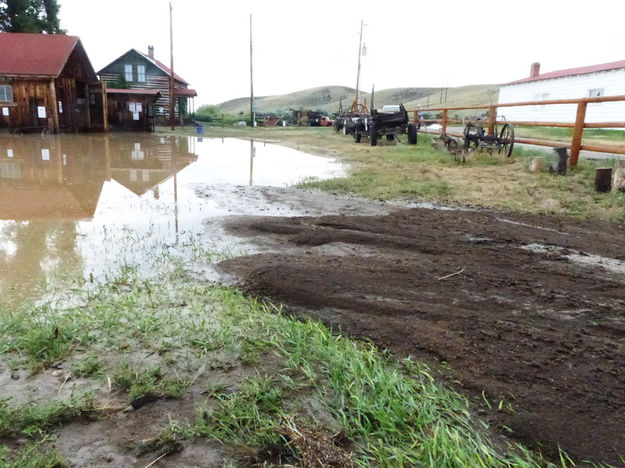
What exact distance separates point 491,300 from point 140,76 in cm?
4375

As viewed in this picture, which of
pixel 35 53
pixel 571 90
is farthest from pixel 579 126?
pixel 35 53

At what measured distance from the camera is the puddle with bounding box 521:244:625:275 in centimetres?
414

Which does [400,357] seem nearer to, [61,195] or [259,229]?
[259,229]

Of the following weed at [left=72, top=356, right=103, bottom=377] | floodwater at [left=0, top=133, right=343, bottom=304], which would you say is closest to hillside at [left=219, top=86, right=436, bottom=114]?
floodwater at [left=0, top=133, right=343, bottom=304]

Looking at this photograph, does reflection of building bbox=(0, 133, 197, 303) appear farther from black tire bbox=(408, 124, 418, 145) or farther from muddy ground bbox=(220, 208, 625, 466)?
black tire bbox=(408, 124, 418, 145)

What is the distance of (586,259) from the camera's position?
172 inches

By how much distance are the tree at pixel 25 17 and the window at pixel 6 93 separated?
53.6ft

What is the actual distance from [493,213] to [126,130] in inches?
1132

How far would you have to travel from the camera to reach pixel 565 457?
1.92 m

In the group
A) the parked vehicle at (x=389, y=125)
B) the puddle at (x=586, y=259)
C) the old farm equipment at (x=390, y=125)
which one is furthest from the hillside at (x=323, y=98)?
the puddle at (x=586, y=259)

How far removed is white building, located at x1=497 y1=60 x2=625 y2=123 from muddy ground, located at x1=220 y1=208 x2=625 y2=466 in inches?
795

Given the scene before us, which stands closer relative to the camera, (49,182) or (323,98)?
(49,182)

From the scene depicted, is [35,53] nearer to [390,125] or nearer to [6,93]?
[6,93]

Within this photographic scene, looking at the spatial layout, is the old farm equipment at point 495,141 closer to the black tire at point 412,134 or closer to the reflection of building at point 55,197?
the black tire at point 412,134
